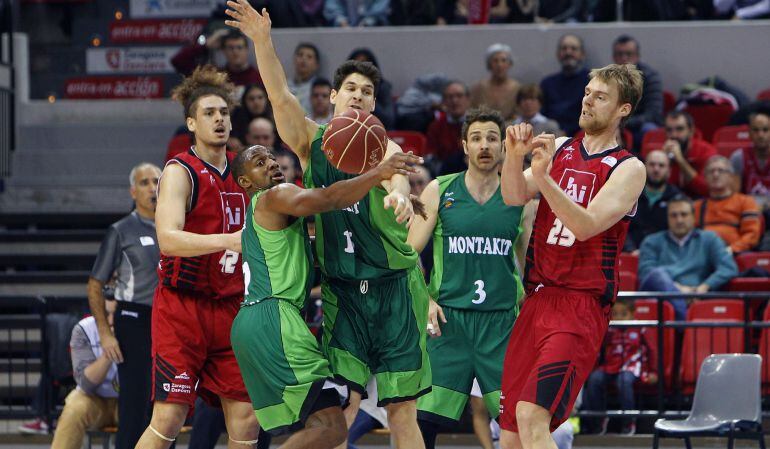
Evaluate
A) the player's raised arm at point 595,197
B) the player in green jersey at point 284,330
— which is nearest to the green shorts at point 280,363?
the player in green jersey at point 284,330

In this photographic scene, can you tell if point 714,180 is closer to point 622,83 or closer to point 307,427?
point 622,83

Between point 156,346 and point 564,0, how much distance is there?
27.0 ft

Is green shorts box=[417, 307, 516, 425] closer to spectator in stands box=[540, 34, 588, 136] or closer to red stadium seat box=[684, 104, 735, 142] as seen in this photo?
spectator in stands box=[540, 34, 588, 136]

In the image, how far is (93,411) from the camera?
25.0 ft

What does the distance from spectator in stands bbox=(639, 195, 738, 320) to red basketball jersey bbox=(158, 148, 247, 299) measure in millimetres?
4163

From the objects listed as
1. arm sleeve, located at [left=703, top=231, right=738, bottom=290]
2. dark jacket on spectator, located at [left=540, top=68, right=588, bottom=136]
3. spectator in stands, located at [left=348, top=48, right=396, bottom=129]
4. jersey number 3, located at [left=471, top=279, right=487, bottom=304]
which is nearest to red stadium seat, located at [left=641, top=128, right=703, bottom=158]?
dark jacket on spectator, located at [left=540, top=68, right=588, bottom=136]

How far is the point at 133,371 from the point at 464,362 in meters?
1.92

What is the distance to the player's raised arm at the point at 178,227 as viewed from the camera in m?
5.95

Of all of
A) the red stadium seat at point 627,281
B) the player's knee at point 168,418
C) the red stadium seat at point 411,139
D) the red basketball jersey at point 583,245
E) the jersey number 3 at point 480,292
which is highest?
the red stadium seat at point 411,139

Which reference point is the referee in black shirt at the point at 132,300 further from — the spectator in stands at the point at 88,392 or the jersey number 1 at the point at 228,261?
the jersey number 1 at the point at 228,261

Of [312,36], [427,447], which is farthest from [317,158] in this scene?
[312,36]

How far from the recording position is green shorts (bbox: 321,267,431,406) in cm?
582

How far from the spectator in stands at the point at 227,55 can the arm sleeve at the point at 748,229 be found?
4.70m

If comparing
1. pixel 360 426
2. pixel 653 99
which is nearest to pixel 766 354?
pixel 360 426
